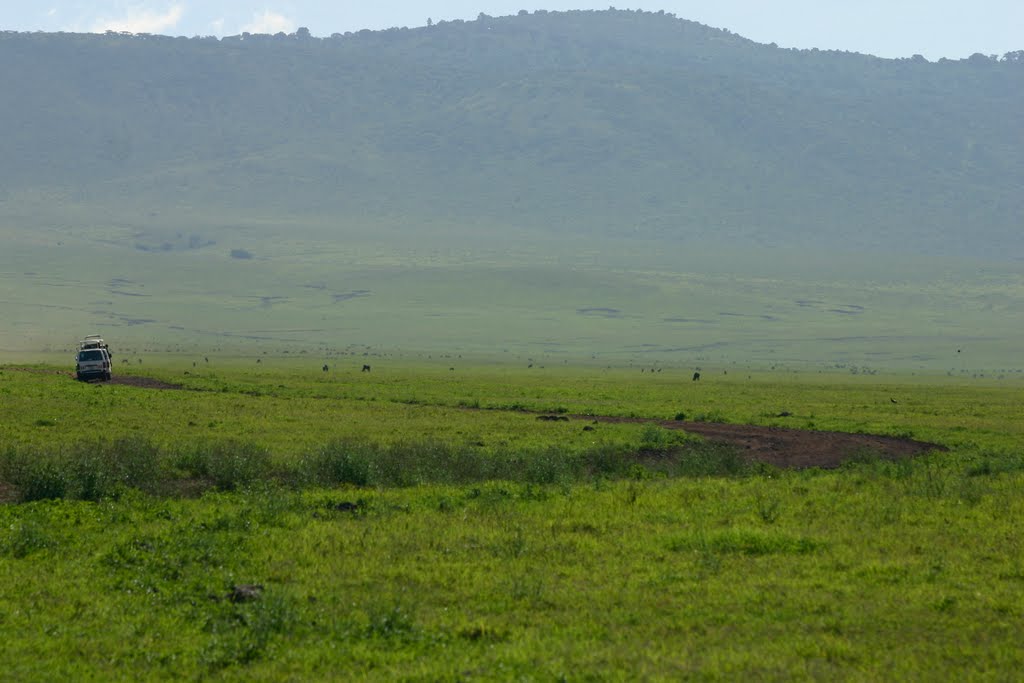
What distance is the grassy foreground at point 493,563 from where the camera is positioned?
11.0m

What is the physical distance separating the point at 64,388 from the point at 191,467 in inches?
913

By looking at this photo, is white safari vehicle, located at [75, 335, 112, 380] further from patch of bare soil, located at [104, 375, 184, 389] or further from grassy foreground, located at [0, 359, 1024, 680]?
grassy foreground, located at [0, 359, 1024, 680]

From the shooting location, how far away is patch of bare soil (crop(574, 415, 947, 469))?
28.0 meters

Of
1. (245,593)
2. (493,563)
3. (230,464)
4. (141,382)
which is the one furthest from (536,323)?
(245,593)

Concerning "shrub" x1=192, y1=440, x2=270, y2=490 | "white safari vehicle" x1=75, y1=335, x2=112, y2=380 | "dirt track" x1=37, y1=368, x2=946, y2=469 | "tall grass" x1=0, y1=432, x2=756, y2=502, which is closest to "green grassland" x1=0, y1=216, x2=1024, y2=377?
"white safari vehicle" x1=75, y1=335, x2=112, y2=380

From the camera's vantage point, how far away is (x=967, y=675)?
10.4 metres

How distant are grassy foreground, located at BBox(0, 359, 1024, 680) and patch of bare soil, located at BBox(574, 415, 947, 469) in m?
1.51

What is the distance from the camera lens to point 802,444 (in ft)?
101

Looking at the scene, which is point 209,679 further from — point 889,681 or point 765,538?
point 765,538

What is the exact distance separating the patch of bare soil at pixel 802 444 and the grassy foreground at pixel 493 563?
4.95 feet

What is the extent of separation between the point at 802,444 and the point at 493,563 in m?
18.1

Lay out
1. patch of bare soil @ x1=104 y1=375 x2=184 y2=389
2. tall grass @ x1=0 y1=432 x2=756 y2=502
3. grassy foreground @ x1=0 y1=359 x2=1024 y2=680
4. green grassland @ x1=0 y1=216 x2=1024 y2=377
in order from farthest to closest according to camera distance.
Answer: green grassland @ x1=0 y1=216 x2=1024 y2=377, patch of bare soil @ x1=104 y1=375 x2=184 y2=389, tall grass @ x1=0 y1=432 x2=756 y2=502, grassy foreground @ x1=0 y1=359 x2=1024 y2=680

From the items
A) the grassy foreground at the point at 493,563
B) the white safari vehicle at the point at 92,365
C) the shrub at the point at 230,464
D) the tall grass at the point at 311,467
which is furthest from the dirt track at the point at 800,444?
the white safari vehicle at the point at 92,365

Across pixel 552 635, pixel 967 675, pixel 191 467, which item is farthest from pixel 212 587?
pixel 191 467
